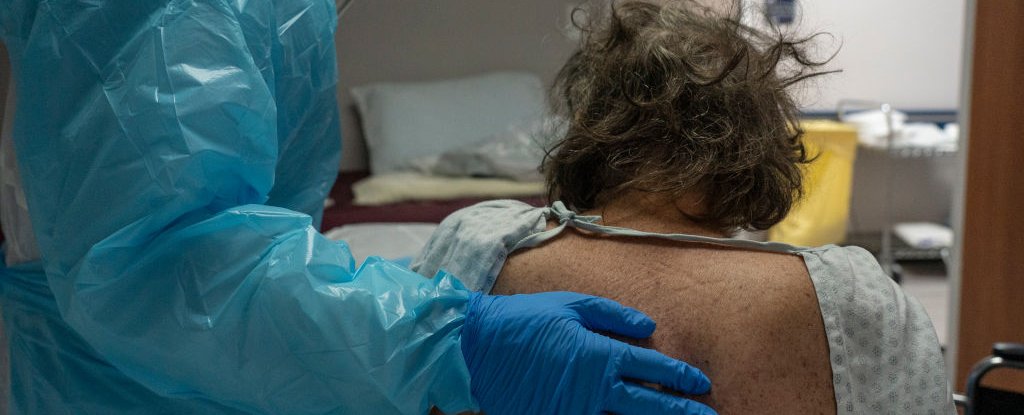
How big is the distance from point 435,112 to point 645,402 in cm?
253

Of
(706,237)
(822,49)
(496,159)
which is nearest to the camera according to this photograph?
(706,237)

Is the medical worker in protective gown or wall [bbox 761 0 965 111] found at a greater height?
the medical worker in protective gown

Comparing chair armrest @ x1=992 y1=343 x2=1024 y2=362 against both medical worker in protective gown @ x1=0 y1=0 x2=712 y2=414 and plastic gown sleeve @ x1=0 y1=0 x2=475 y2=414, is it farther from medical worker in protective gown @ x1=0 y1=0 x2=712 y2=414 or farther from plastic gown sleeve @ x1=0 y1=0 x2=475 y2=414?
plastic gown sleeve @ x1=0 y1=0 x2=475 y2=414

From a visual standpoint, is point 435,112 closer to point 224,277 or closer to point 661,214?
point 661,214

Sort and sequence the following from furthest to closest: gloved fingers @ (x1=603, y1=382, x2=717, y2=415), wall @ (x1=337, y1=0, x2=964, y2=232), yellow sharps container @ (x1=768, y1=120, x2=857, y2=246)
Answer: yellow sharps container @ (x1=768, y1=120, x2=857, y2=246) → wall @ (x1=337, y1=0, x2=964, y2=232) → gloved fingers @ (x1=603, y1=382, x2=717, y2=415)

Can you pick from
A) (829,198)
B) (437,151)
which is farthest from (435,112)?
(829,198)

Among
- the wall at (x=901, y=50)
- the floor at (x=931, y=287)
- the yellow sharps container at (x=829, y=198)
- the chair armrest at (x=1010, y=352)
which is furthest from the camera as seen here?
the wall at (x=901, y=50)

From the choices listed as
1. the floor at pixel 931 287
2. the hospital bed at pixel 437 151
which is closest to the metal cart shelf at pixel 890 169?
the floor at pixel 931 287

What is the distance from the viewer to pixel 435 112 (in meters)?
3.27

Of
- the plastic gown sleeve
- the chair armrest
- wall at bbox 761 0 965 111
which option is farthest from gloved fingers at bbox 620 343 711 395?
wall at bbox 761 0 965 111

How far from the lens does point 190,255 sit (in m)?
0.87

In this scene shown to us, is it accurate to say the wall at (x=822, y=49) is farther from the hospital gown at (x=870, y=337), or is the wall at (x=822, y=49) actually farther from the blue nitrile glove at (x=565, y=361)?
the blue nitrile glove at (x=565, y=361)

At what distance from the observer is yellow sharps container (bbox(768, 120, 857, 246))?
400 cm

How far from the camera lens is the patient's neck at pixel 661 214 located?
1.00 m
